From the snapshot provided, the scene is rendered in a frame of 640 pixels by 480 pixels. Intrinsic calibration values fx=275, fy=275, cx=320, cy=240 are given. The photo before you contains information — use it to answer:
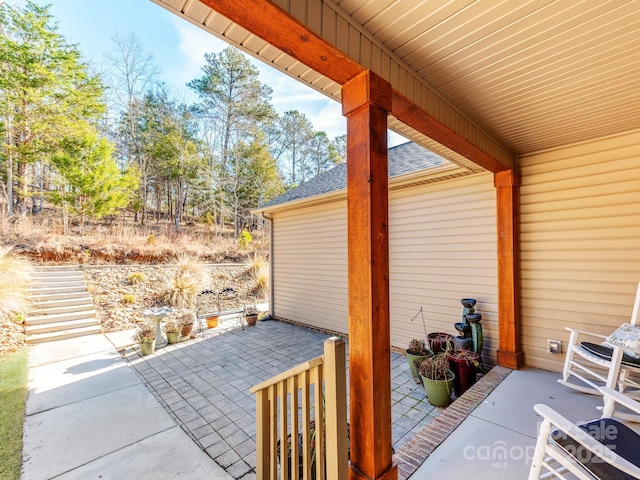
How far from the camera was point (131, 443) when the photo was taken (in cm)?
254

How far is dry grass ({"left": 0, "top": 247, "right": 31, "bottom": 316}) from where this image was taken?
17.3 feet

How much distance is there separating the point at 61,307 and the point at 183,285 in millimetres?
2512

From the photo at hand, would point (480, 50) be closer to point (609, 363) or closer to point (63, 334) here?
point (609, 363)

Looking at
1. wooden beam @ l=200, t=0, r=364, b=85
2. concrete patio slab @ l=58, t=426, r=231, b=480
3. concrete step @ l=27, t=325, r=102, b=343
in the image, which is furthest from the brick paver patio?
wooden beam @ l=200, t=0, r=364, b=85

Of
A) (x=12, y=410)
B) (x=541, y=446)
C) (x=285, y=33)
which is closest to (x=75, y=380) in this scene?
(x=12, y=410)

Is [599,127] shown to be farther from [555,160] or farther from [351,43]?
[351,43]

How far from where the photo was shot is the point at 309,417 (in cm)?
157

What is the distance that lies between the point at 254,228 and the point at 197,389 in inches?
580

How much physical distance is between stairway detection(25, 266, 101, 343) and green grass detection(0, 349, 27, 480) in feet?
2.83

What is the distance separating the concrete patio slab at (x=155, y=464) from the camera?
2.16 m

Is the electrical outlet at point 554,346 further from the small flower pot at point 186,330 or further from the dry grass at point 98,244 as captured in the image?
the dry grass at point 98,244

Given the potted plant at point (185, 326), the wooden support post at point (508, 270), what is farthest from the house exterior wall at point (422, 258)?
the potted plant at point (185, 326)

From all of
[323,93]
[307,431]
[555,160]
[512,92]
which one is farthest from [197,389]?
[555,160]

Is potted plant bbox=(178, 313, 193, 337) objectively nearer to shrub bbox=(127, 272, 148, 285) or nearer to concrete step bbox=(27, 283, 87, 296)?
shrub bbox=(127, 272, 148, 285)
